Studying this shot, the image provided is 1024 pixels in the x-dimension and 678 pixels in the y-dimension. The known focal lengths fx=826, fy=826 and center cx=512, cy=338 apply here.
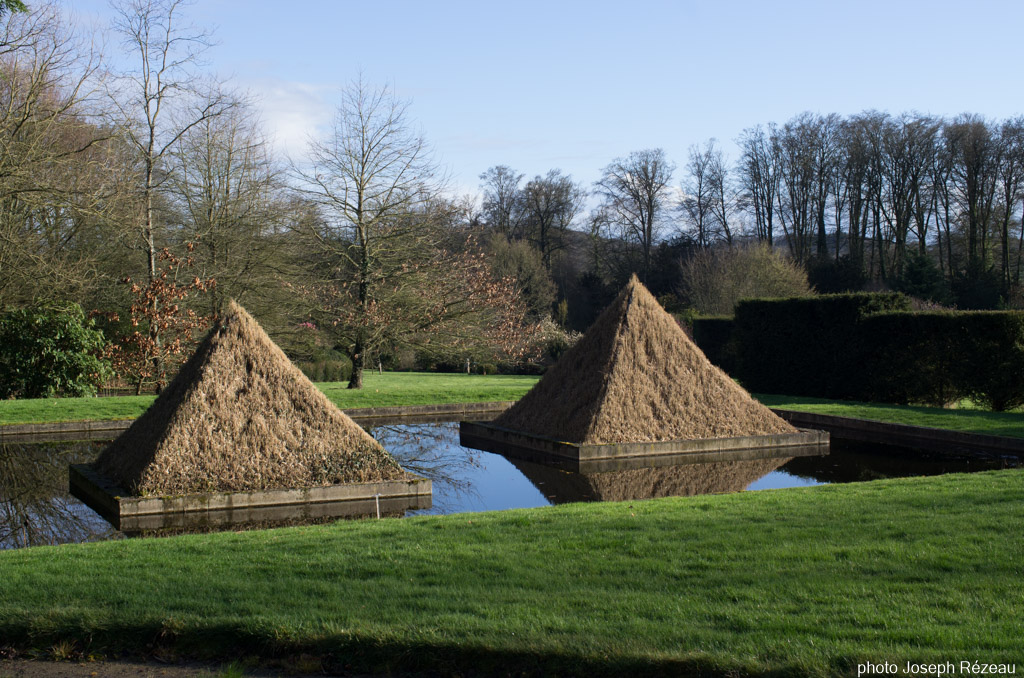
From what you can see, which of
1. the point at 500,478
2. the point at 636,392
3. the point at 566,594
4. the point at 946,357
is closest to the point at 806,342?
the point at 946,357

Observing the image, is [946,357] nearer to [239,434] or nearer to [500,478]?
[500,478]

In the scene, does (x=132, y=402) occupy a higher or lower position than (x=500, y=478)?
higher

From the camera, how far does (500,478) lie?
12.6m

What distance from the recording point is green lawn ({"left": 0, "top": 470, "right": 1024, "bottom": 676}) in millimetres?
4512

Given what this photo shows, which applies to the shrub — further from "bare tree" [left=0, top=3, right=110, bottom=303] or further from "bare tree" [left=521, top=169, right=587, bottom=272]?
"bare tree" [left=521, top=169, right=587, bottom=272]

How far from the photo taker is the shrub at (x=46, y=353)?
21.9 metres

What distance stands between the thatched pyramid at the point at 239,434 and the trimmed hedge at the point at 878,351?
16540mm

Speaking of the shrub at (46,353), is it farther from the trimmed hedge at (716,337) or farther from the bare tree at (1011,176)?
the bare tree at (1011,176)

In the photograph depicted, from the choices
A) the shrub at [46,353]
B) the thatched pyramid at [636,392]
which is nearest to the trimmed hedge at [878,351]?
the thatched pyramid at [636,392]

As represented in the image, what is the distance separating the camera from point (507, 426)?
16672 mm

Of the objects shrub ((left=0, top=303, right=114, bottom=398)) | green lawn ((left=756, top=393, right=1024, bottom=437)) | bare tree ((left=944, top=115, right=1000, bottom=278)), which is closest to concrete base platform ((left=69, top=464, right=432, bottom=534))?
green lawn ((left=756, top=393, right=1024, bottom=437))

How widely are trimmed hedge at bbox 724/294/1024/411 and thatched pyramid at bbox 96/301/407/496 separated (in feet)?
54.3

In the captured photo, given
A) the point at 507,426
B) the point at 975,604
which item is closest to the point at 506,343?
the point at 507,426

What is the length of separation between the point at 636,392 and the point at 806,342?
12.1 meters
